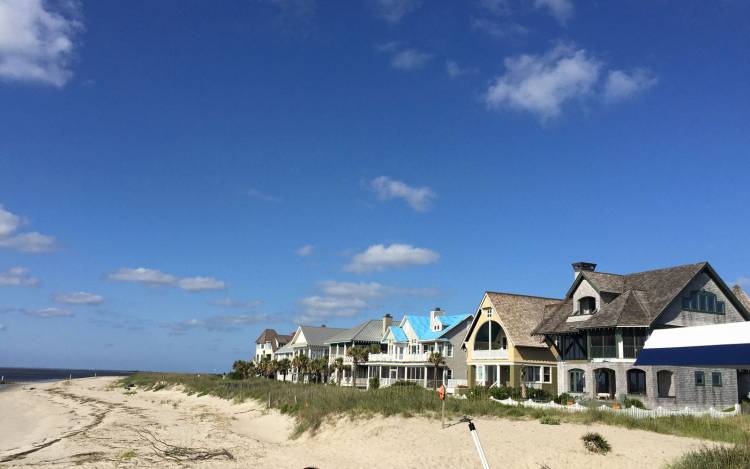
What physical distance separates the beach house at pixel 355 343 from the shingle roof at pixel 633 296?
96.2 feet

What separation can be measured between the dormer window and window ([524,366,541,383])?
6470 mm

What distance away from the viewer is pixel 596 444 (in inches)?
753

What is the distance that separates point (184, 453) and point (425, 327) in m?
40.2

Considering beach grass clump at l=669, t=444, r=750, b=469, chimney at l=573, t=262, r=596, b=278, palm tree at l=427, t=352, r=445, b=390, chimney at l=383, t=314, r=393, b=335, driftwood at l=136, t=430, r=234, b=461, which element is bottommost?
driftwood at l=136, t=430, r=234, b=461

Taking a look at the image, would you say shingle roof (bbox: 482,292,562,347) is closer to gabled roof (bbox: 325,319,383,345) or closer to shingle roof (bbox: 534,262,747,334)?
shingle roof (bbox: 534,262,747,334)

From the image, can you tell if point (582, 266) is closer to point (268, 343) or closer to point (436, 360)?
point (436, 360)

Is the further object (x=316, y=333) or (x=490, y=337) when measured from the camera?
(x=316, y=333)

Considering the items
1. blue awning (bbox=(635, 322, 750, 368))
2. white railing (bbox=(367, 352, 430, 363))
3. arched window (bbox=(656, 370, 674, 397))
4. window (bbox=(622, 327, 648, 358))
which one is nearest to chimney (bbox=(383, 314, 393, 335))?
white railing (bbox=(367, 352, 430, 363))

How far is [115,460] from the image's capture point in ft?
71.6

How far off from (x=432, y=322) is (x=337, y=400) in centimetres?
3144

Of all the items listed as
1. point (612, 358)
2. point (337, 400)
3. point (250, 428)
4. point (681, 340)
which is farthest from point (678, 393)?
point (250, 428)

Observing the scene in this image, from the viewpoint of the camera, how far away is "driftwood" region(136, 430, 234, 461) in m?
23.1

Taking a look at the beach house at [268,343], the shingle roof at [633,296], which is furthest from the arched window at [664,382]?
the beach house at [268,343]

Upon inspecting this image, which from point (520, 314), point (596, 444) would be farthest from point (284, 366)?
point (596, 444)
